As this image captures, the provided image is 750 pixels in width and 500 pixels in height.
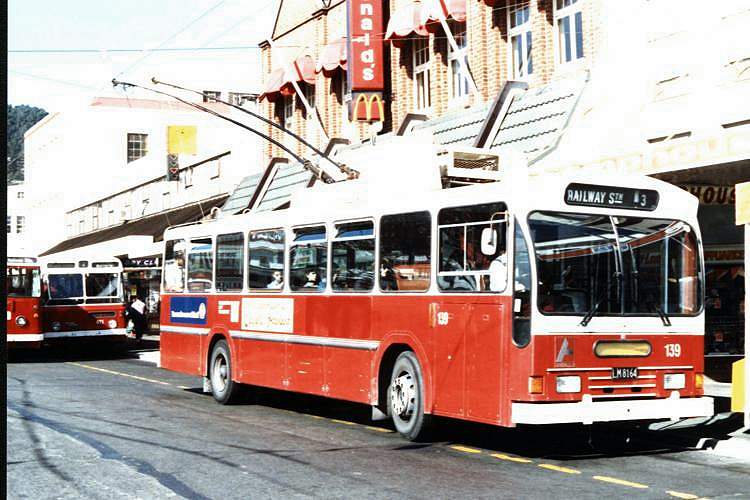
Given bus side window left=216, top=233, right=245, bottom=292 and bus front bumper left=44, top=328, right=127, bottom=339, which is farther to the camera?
bus front bumper left=44, top=328, right=127, bottom=339

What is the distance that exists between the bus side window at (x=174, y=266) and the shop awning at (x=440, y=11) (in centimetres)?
1074

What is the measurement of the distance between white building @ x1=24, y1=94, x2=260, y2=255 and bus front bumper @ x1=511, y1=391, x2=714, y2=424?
93.9 feet

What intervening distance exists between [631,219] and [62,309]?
1942 centimetres

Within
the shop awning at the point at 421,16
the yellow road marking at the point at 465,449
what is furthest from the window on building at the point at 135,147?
the yellow road marking at the point at 465,449

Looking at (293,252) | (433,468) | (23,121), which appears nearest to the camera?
(433,468)

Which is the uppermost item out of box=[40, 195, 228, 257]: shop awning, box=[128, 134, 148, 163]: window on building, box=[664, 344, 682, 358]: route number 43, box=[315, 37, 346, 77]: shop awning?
box=[128, 134, 148, 163]: window on building

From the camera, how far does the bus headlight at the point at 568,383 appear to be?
1003 centimetres

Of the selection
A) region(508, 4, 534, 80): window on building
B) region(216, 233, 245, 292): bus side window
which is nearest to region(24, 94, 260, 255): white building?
region(508, 4, 534, 80): window on building

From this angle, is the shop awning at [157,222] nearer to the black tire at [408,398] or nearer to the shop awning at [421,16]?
the shop awning at [421,16]

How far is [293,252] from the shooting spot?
14172 mm

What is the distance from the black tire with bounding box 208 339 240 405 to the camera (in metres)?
15.9

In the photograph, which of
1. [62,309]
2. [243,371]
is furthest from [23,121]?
[243,371]

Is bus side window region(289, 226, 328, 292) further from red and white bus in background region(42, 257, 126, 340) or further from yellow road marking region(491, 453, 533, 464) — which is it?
red and white bus in background region(42, 257, 126, 340)

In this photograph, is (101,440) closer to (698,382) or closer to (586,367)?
(586,367)
